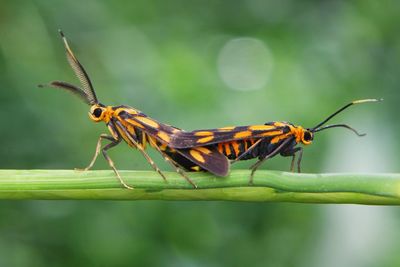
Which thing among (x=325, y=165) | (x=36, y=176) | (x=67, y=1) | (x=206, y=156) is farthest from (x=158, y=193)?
(x=67, y=1)

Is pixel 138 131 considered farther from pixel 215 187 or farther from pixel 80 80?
pixel 215 187

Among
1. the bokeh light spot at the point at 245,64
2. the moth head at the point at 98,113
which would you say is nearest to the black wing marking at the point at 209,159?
the moth head at the point at 98,113

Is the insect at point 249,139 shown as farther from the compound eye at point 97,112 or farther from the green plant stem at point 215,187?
the green plant stem at point 215,187

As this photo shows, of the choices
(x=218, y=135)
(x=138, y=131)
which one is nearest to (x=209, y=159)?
(x=218, y=135)

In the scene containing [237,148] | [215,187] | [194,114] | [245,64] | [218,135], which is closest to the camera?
[215,187]

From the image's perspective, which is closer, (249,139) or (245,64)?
(249,139)

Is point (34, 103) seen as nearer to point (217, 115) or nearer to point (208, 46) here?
point (217, 115)

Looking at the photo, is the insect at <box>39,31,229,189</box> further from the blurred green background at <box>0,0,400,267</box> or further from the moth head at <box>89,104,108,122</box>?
the blurred green background at <box>0,0,400,267</box>
